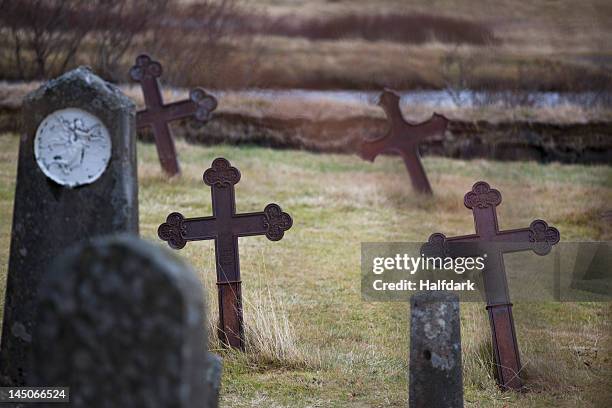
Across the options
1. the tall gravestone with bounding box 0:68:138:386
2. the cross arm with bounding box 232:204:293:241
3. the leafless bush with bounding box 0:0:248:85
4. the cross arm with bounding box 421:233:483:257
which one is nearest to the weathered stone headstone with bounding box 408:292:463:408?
the cross arm with bounding box 421:233:483:257

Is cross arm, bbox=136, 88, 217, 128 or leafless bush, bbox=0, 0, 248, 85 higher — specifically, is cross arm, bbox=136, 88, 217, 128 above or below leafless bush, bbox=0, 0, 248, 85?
below

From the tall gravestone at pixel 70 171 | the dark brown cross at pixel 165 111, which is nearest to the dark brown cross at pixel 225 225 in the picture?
the tall gravestone at pixel 70 171

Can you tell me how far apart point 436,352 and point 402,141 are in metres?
8.43

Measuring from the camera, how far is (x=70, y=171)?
4602 millimetres

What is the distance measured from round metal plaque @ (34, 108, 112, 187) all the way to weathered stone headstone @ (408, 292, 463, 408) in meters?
1.97

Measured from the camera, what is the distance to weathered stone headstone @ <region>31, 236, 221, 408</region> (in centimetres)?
235

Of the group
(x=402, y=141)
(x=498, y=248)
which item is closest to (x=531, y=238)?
(x=498, y=248)

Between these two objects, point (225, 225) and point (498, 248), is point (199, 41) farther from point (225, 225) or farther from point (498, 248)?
point (498, 248)

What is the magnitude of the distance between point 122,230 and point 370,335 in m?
3.49

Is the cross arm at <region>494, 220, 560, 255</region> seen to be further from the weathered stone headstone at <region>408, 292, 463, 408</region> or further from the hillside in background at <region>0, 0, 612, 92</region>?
the hillside in background at <region>0, 0, 612, 92</region>

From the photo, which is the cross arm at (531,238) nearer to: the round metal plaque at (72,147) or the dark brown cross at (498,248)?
the dark brown cross at (498,248)

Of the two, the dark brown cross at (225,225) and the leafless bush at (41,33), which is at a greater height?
the leafless bush at (41,33)

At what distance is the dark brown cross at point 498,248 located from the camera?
6488 millimetres

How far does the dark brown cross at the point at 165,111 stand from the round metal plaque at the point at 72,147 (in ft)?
27.8
